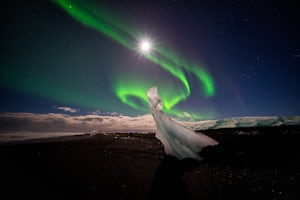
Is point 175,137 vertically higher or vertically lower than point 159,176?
higher

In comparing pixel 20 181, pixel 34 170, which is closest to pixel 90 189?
pixel 20 181

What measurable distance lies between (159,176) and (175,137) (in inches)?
67.5

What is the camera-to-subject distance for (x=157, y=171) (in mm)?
6148

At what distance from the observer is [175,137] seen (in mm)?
7035

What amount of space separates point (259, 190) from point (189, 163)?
2321mm

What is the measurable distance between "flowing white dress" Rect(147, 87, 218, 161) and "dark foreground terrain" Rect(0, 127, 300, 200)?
13.0 inches

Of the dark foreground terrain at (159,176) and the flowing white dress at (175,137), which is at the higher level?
the flowing white dress at (175,137)

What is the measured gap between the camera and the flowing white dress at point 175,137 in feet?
22.9

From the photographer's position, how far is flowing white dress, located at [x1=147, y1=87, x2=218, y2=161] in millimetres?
6990

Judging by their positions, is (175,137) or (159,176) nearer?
(159,176)

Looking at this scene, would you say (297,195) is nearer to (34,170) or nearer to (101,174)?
(101,174)

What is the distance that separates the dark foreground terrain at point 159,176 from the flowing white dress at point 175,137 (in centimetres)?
33

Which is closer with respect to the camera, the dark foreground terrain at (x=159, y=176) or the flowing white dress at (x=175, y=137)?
the dark foreground terrain at (x=159, y=176)

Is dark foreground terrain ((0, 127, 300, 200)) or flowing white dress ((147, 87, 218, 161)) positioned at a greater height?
flowing white dress ((147, 87, 218, 161))
